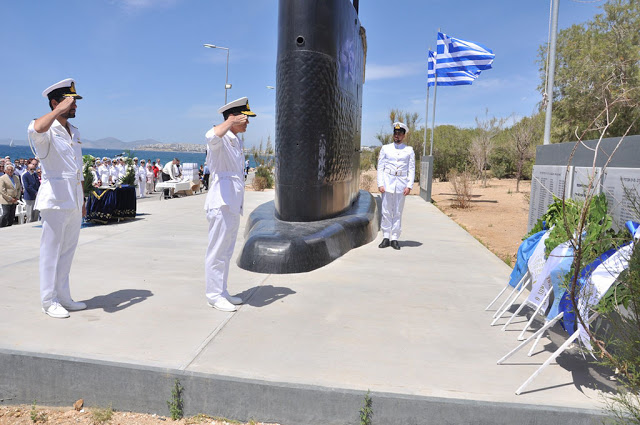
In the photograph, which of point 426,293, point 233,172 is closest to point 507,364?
point 426,293

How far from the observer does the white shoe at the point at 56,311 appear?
3.99m

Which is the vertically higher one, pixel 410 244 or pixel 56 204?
pixel 56 204

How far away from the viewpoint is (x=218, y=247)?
4.34m

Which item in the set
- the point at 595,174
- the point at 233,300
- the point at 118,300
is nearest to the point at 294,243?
the point at 233,300

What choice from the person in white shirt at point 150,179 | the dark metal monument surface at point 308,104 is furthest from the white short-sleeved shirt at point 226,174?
the person in white shirt at point 150,179

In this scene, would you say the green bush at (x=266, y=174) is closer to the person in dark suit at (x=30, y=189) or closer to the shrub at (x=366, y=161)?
the shrub at (x=366, y=161)

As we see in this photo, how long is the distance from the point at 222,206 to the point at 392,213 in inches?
157

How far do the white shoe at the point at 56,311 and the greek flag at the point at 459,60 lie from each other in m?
15.7

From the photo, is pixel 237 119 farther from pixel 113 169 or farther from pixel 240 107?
pixel 113 169

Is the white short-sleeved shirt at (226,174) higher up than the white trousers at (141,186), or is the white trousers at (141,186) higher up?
the white short-sleeved shirt at (226,174)

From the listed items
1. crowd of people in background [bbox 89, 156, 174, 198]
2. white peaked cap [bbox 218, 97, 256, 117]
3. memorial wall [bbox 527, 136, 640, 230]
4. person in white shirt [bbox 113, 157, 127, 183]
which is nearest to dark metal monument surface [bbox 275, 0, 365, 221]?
white peaked cap [bbox 218, 97, 256, 117]

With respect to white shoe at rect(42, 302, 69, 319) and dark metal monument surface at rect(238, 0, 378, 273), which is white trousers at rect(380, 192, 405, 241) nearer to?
dark metal monument surface at rect(238, 0, 378, 273)

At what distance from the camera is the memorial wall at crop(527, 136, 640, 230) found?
11.3 ft

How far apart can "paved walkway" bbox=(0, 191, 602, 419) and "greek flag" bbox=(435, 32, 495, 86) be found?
38.8ft
